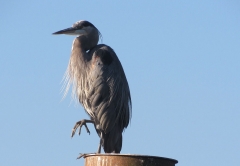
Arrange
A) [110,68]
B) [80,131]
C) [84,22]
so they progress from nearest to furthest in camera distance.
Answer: [80,131], [110,68], [84,22]

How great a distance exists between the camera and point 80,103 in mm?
8281

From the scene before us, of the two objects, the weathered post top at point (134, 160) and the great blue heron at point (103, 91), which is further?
Answer: the great blue heron at point (103, 91)

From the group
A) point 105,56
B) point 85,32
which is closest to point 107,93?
point 105,56

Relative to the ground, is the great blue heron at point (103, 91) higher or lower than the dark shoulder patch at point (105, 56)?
lower

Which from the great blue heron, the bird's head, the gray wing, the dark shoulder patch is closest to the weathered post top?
the great blue heron

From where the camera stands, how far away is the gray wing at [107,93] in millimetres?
7957

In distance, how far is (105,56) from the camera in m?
8.12

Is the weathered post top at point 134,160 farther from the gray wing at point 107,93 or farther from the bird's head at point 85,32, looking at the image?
the bird's head at point 85,32

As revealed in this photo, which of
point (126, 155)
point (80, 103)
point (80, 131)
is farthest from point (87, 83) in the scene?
point (126, 155)

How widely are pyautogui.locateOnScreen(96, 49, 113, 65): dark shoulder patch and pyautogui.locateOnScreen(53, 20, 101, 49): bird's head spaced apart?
0.49 m

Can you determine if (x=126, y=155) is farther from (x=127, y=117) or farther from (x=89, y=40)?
(x=89, y=40)

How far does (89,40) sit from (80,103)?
3.71 ft

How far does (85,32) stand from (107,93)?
4.17 feet

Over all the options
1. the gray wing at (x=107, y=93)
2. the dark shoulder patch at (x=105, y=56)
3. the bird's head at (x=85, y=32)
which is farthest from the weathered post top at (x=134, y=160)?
the bird's head at (x=85, y=32)
